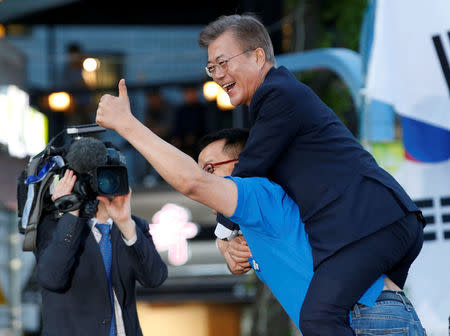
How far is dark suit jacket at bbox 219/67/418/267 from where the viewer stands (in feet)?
7.95

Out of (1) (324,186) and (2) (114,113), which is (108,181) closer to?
(2) (114,113)

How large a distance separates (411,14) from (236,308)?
35.1 ft

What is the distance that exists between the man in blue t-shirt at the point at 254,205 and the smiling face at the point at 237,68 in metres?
0.39

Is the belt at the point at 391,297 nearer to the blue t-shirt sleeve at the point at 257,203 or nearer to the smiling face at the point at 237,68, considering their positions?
the blue t-shirt sleeve at the point at 257,203

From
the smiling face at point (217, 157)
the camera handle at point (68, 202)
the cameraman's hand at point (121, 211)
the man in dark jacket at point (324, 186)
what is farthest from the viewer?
the camera handle at point (68, 202)

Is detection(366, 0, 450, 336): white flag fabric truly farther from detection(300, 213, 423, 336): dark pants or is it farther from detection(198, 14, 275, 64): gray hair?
detection(300, 213, 423, 336): dark pants

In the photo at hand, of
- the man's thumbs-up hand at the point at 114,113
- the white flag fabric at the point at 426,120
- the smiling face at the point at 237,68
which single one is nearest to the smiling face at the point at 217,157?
the smiling face at the point at 237,68

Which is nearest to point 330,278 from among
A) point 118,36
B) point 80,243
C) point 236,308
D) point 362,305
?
point 362,305

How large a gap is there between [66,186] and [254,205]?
4.75ft

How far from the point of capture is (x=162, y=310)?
14352mm

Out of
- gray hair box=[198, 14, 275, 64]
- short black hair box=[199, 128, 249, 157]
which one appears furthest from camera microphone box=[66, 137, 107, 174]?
gray hair box=[198, 14, 275, 64]

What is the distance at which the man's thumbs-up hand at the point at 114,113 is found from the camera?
7.60ft

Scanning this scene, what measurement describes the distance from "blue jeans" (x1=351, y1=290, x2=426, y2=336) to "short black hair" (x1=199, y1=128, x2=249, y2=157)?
2.55 feet

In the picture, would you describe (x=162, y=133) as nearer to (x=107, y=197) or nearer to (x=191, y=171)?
(x=107, y=197)
